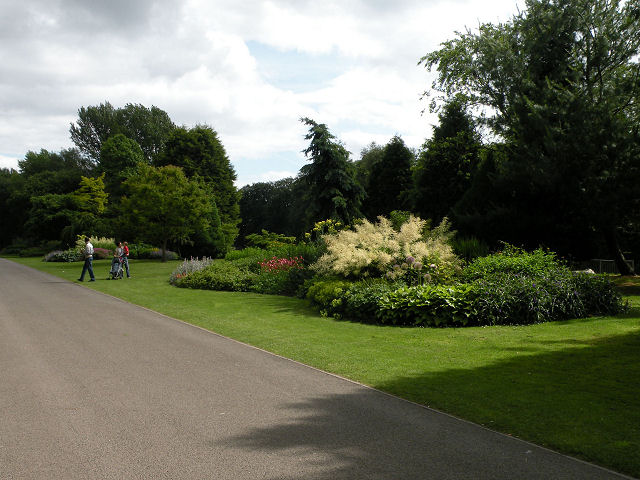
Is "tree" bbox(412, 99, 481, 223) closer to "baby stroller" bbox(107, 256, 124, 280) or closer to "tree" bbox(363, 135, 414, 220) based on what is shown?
"tree" bbox(363, 135, 414, 220)

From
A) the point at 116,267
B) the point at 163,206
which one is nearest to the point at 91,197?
the point at 163,206

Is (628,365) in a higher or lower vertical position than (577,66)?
lower

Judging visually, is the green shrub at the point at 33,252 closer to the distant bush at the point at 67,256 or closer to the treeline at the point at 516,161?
the treeline at the point at 516,161

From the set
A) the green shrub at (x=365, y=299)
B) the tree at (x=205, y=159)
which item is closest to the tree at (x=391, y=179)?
the tree at (x=205, y=159)

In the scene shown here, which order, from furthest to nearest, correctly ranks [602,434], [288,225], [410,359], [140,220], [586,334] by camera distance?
[288,225] < [140,220] < [586,334] < [410,359] < [602,434]

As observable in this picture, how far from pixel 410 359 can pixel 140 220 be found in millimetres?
27940

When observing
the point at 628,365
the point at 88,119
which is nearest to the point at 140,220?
the point at 628,365

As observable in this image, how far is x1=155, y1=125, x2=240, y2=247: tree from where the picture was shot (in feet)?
165

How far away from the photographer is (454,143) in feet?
104

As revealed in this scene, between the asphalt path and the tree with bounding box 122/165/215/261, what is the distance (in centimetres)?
2505

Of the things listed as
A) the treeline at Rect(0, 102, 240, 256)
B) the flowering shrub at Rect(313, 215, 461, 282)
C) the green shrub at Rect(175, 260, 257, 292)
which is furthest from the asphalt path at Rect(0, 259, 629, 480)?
the treeline at Rect(0, 102, 240, 256)

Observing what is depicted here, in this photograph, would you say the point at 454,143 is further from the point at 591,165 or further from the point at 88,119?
the point at 88,119

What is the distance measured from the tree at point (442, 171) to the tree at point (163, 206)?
50.1 ft

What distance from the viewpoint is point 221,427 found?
4.44 metres
